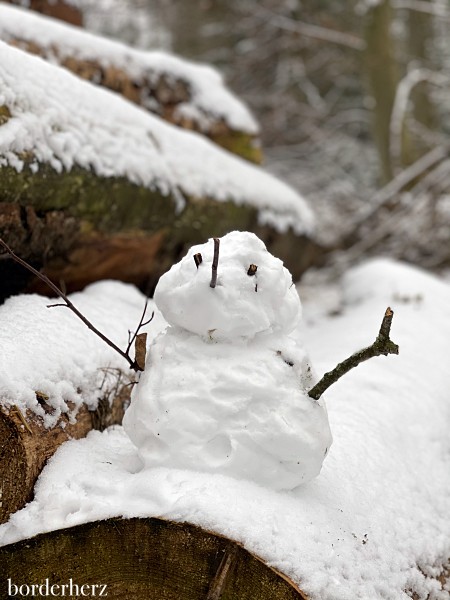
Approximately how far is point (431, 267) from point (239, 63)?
5332 millimetres

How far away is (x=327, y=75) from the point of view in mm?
10812

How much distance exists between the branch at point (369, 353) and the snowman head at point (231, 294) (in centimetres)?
22

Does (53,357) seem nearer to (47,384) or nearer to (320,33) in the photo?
(47,384)

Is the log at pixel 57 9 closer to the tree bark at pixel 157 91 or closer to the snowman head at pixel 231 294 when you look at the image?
the tree bark at pixel 157 91

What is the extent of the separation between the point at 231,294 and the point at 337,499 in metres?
0.70

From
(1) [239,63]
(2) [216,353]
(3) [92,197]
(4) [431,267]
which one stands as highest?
(2) [216,353]

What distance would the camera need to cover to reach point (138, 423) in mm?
1661

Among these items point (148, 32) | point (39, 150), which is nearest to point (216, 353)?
point (39, 150)

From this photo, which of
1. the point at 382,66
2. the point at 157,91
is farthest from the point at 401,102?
the point at 157,91

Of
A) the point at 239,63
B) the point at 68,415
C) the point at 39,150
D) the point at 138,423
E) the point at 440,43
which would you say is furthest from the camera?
the point at 440,43

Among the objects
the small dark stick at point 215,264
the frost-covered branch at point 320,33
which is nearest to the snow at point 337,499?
the small dark stick at point 215,264

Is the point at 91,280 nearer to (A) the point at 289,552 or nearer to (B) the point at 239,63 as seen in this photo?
(A) the point at 289,552

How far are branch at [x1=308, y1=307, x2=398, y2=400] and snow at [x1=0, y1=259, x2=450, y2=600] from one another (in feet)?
1.05

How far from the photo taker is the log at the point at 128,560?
55.9 inches
